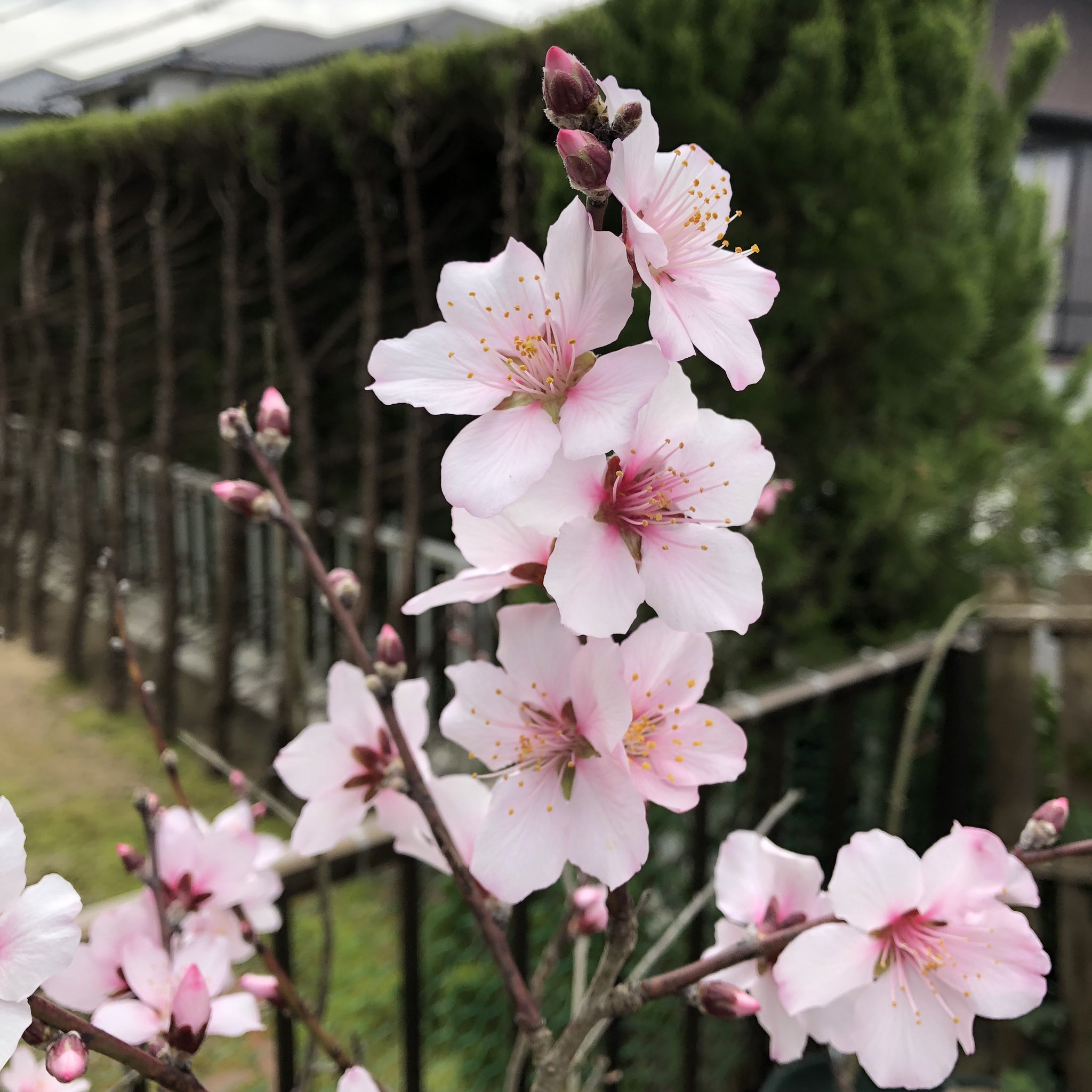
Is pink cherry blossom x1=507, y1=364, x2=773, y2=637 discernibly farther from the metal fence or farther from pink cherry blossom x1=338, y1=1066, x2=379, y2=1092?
→ the metal fence

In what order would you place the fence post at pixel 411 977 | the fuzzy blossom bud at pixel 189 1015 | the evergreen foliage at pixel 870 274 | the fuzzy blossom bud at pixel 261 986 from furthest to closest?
the evergreen foliage at pixel 870 274 → the fence post at pixel 411 977 → the fuzzy blossom bud at pixel 261 986 → the fuzzy blossom bud at pixel 189 1015

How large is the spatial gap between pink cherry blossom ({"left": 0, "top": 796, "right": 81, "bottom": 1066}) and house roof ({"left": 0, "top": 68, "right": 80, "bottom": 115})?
561 centimetres

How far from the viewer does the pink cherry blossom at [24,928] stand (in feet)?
1.18

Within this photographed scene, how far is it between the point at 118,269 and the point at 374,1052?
14.3 ft

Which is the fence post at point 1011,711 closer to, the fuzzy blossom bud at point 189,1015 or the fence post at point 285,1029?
the fence post at point 285,1029

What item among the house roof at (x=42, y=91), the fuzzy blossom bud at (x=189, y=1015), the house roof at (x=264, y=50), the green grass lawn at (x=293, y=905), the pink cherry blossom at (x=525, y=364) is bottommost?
the green grass lawn at (x=293, y=905)

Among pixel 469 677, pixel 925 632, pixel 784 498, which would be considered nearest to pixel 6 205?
pixel 784 498

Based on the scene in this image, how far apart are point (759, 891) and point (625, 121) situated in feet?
1.75

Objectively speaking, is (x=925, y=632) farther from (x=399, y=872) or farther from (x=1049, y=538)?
(x=399, y=872)

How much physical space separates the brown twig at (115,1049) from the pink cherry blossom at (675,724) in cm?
29

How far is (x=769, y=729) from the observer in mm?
1716

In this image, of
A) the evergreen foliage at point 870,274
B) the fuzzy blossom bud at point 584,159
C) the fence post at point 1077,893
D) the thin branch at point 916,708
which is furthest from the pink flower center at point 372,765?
the fence post at point 1077,893

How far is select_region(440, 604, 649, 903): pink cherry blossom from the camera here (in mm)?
453

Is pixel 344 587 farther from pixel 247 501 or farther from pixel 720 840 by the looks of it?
pixel 720 840
